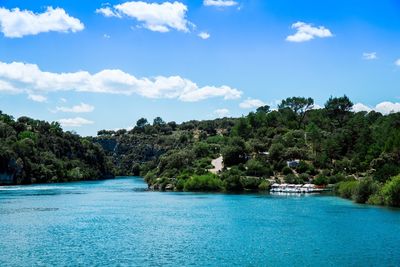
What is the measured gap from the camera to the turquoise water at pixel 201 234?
4253 centimetres

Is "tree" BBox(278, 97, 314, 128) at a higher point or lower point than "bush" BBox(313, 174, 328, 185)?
higher

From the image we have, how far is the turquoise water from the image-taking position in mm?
42531

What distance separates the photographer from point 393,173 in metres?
81.6

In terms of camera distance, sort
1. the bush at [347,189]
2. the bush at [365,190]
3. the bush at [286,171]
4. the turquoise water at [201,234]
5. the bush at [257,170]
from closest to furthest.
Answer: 1. the turquoise water at [201,234]
2. the bush at [365,190]
3. the bush at [347,189]
4. the bush at [257,170]
5. the bush at [286,171]

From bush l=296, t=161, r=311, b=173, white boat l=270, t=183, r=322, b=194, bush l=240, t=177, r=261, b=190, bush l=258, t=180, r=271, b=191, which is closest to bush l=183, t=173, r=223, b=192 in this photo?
bush l=240, t=177, r=261, b=190

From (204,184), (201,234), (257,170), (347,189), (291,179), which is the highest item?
(257,170)

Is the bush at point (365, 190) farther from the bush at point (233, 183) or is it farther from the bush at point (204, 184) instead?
the bush at point (204, 184)

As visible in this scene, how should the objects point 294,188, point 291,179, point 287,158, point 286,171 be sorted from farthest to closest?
point 287,158 → point 286,171 → point 291,179 → point 294,188

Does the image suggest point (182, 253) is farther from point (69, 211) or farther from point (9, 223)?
point (69, 211)

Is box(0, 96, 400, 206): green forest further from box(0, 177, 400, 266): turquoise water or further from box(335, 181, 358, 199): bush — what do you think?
box(0, 177, 400, 266): turquoise water

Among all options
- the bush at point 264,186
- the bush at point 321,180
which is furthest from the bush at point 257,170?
the bush at point 321,180

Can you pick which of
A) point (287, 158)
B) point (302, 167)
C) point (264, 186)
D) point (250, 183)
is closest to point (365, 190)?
Result: point (264, 186)

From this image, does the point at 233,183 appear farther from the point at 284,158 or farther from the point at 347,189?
the point at 347,189

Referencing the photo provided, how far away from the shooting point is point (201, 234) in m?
55.0
